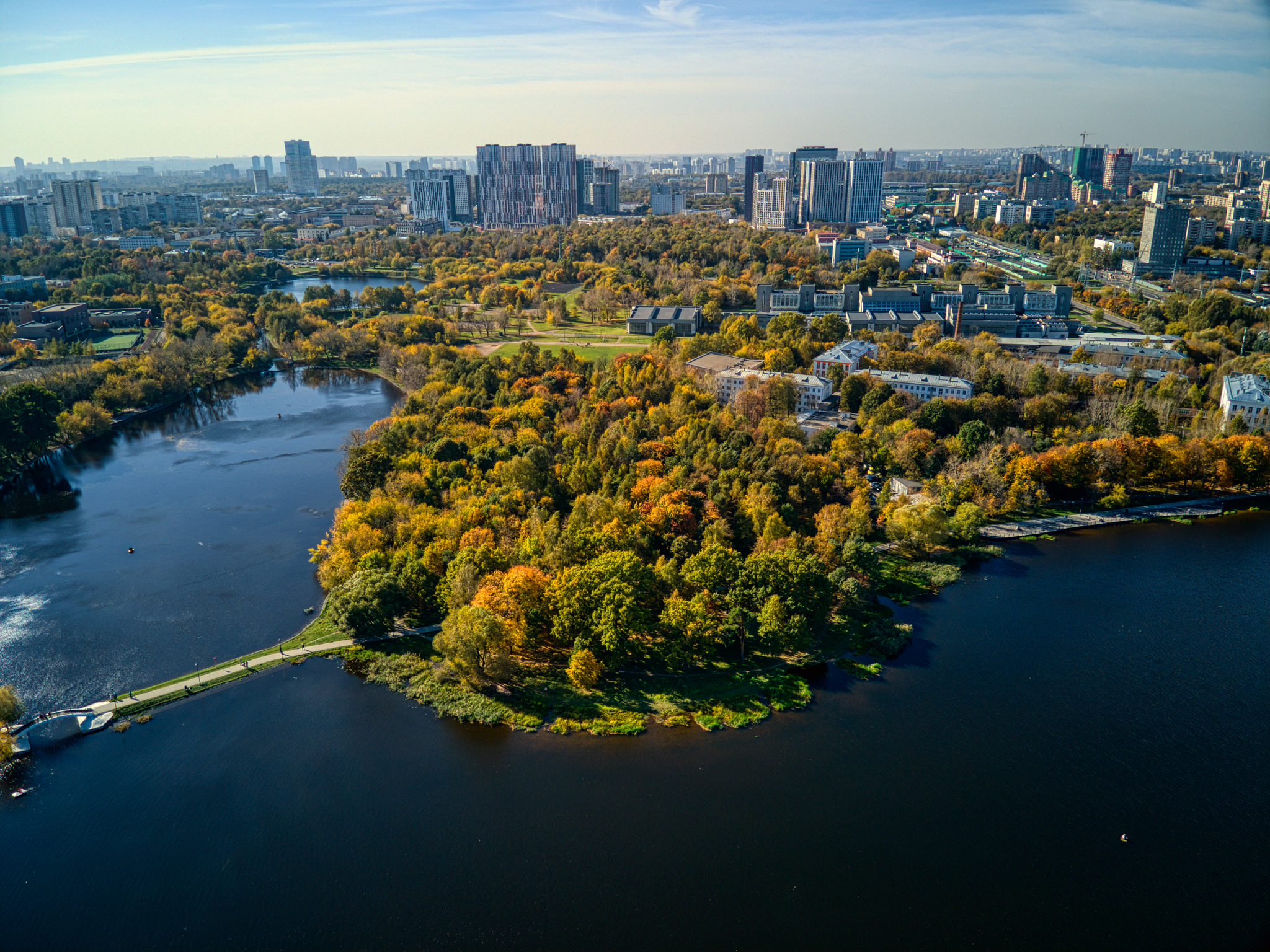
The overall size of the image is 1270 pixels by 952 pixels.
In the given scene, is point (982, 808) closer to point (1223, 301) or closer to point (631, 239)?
point (1223, 301)

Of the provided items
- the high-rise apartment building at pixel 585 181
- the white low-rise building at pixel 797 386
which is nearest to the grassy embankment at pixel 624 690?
the white low-rise building at pixel 797 386

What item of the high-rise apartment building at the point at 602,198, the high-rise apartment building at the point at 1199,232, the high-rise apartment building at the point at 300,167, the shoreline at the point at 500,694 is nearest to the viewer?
the shoreline at the point at 500,694

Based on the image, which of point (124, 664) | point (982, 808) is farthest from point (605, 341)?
point (982, 808)

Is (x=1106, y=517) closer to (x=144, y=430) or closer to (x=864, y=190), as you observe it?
(x=144, y=430)

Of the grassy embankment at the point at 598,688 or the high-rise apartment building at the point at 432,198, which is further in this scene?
the high-rise apartment building at the point at 432,198

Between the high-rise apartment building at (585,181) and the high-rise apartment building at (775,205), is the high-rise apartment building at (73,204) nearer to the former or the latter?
the high-rise apartment building at (585,181)

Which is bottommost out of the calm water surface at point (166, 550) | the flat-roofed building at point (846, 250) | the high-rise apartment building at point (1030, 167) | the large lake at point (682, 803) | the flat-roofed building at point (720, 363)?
the large lake at point (682, 803)

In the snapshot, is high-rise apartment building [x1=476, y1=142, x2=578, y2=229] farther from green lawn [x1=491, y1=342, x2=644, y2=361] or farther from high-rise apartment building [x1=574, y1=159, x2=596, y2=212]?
green lawn [x1=491, y1=342, x2=644, y2=361]

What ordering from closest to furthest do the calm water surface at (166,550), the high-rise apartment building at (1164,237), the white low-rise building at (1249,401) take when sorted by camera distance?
the calm water surface at (166,550) < the white low-rise building at (1249,401) < the high-rise apartment building at (1164,237)

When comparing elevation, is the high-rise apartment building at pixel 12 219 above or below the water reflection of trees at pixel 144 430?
above
